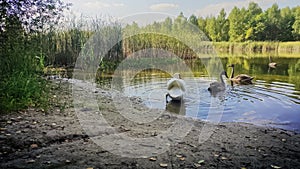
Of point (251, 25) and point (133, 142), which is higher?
point (251, 25)

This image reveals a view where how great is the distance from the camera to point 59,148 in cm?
373

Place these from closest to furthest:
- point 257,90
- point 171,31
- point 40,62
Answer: point 40,62 → point 257,90 → point 171,31

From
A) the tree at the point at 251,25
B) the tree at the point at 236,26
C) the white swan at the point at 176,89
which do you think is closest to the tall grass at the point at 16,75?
the white swan at the point at 176,89

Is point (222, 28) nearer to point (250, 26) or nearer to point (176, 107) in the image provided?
point (250, 26)

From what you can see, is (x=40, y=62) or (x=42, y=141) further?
(x=40, y=62)

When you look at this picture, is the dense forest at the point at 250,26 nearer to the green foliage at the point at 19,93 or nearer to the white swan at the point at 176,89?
the white swan at the point at 176,89

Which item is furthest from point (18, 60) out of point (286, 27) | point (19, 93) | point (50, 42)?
point (286, 27)

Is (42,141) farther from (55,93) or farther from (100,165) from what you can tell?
(55,93)

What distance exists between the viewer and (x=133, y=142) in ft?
13.6

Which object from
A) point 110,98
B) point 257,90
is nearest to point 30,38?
point 110,98

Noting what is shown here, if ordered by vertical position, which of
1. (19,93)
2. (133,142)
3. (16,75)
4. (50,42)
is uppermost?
(50,42)

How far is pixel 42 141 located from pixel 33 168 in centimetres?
84

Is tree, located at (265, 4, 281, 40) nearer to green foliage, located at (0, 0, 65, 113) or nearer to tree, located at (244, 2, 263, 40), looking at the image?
tree, located at (244, 2, 263, 40)

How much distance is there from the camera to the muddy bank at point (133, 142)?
344 centimetres
